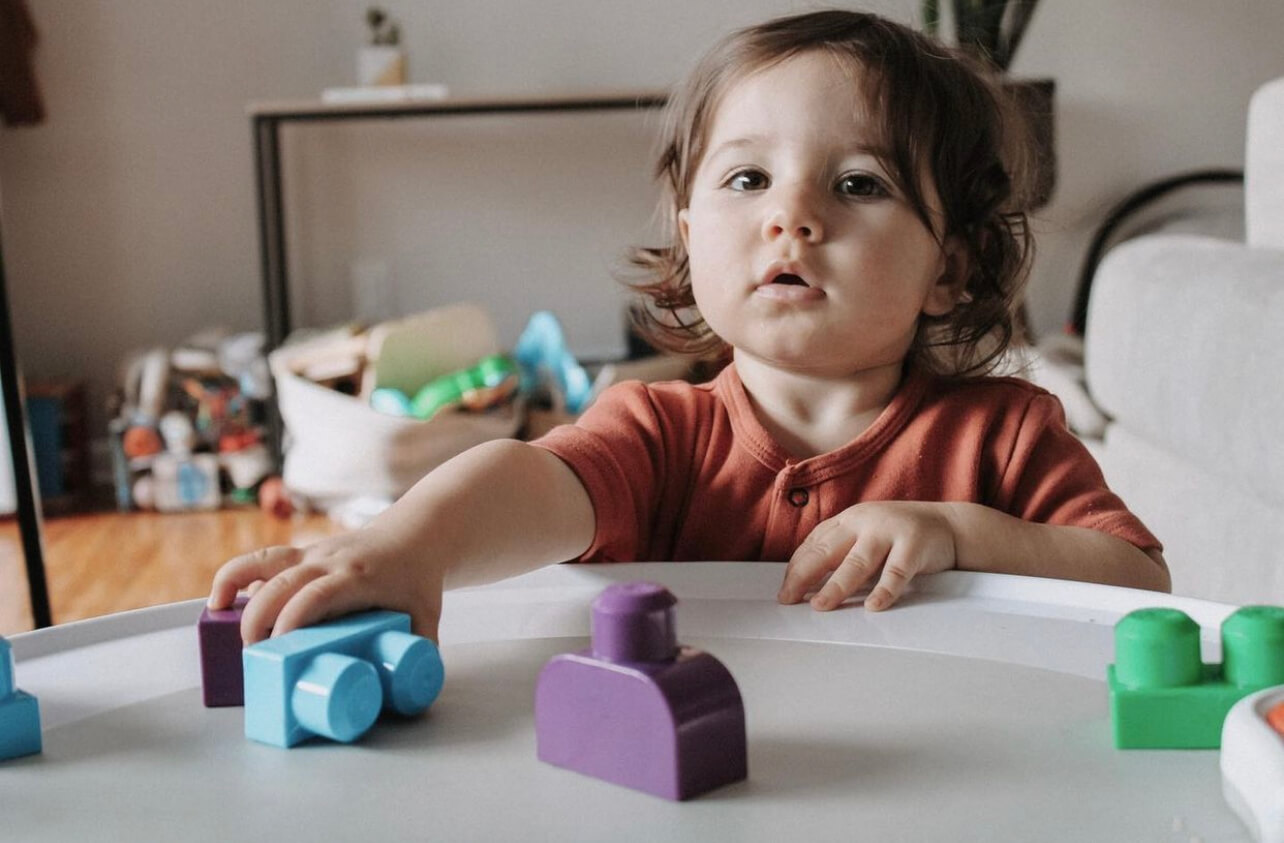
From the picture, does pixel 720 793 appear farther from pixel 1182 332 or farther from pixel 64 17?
pixel 64 17

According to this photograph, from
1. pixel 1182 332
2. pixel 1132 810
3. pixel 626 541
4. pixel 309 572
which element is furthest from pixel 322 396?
pixel 1132 810

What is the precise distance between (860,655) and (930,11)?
→ 224 centimetres

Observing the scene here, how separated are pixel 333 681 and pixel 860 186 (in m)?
0.45

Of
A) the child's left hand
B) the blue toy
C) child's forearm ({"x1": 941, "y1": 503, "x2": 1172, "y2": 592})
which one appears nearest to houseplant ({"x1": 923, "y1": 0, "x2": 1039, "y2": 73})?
the blue toy

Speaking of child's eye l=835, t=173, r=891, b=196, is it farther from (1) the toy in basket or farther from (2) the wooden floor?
(1) the toy in basket

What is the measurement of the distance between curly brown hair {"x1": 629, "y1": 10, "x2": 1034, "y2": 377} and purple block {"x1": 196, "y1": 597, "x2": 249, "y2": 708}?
1.47 ft

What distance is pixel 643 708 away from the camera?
388 millimetres

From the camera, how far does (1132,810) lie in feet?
1.22

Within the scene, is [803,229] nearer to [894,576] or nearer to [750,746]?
[894,576]

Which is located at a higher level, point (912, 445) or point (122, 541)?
point (912, 445)

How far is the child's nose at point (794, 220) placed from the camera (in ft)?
2.39

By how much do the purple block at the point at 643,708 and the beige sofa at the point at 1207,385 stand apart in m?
0.89

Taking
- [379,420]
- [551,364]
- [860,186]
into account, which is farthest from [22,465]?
[551,364]

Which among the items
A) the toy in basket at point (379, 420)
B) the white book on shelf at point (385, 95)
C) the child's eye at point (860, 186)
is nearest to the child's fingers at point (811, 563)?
the child's eye at point (860, 186)
